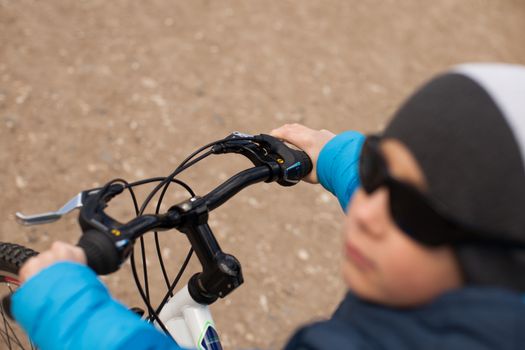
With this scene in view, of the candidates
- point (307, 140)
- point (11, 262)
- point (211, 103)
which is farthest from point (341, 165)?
point (211, 103)

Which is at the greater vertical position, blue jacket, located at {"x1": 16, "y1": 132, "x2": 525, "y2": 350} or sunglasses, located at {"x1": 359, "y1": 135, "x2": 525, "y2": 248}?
sunglasses, located at {"x1": 359, "y1": 135, "x2": 525, "y2": 248}

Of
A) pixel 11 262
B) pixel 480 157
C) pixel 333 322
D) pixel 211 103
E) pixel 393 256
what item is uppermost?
pixel 480 157

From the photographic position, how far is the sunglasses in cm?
102

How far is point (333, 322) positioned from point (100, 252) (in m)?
0.54

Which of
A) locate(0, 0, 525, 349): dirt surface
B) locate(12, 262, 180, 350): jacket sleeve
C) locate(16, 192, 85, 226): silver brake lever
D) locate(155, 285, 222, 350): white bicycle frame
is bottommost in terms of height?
locate(0, 0, 525, 349): dirt surface

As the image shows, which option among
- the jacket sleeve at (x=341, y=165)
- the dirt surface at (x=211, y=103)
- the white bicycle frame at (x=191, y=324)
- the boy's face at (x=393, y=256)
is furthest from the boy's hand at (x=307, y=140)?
the dirt surface at (x=211, y=103)

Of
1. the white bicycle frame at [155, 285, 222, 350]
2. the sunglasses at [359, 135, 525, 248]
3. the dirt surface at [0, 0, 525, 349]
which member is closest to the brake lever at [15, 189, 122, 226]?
the white bicycle frame at [155, 285, 222, 350]

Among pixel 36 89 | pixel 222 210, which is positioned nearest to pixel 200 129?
pixel 222 210

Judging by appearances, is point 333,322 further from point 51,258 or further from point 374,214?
point 51,258

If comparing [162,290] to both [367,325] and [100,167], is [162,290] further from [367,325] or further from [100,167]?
[367,325]

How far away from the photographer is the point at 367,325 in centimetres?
116

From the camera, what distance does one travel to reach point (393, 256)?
109 cm

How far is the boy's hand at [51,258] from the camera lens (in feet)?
4.37

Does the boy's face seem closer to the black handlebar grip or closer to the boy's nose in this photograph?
the boy's nose
